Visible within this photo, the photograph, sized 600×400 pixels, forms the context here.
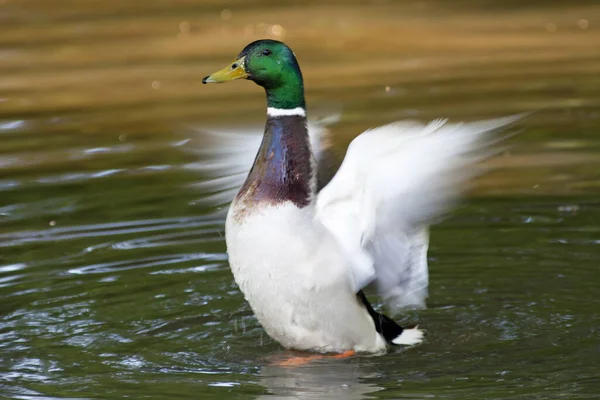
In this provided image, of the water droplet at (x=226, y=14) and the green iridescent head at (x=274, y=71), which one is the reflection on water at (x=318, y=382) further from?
the water droplet at (x=226, y=14)

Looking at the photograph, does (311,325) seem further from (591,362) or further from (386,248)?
(591,362)

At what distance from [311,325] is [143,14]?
11.7 metres

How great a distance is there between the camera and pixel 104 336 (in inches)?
249

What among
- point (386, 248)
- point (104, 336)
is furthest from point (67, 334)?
point (386, 248)

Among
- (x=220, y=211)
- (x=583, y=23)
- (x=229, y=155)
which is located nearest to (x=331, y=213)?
(x=229, y=155)

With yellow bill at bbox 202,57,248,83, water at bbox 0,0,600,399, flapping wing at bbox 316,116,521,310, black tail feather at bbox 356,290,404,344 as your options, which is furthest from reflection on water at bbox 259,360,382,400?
yellow bill at bbox 202,57,248,83

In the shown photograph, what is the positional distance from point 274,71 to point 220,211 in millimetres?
1758

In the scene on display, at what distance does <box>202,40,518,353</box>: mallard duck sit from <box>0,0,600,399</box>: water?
0.30m

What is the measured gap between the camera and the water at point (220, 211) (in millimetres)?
5730

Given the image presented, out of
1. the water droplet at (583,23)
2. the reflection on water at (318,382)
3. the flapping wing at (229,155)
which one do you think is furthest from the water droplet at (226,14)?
the reflection on water at (318,382)

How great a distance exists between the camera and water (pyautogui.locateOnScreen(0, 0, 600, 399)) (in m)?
5.73

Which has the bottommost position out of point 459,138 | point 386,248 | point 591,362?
point 591,362

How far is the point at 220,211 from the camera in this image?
743cm

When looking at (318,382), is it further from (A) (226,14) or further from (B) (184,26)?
(A) (226,14)
